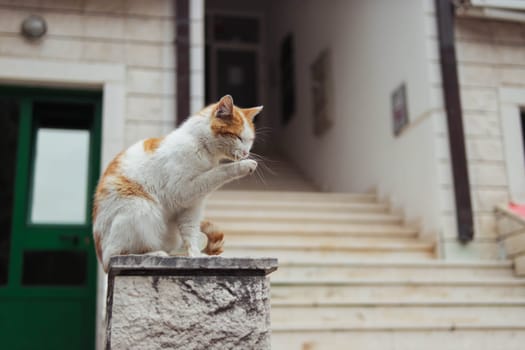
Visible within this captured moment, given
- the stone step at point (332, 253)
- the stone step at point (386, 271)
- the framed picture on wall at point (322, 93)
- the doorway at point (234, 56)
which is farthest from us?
the doorway at point (234, 56)

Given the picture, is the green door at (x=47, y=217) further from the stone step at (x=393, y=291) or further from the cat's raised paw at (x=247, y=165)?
the cat's raised paw at (x=247, y=165)

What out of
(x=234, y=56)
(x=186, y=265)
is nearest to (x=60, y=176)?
(x=186, y=265)

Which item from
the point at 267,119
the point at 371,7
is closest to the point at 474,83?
the point at 371,7

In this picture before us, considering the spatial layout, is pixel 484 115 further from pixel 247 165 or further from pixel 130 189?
pixel 130 189

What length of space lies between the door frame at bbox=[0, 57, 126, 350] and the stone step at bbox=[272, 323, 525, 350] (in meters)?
1.84

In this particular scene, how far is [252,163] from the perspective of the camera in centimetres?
173

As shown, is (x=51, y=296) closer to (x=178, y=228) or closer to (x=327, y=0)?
(x=178, y=228)

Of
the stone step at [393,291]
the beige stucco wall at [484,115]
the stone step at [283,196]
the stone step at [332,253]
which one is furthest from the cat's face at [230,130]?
the stone step at [283,196]

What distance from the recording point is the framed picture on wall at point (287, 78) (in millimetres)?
8234

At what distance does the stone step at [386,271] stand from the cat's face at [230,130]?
2.07 metres

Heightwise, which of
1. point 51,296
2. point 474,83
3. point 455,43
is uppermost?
point 455,43

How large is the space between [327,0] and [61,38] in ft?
11.3

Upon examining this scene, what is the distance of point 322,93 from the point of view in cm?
690

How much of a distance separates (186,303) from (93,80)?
2.95m
